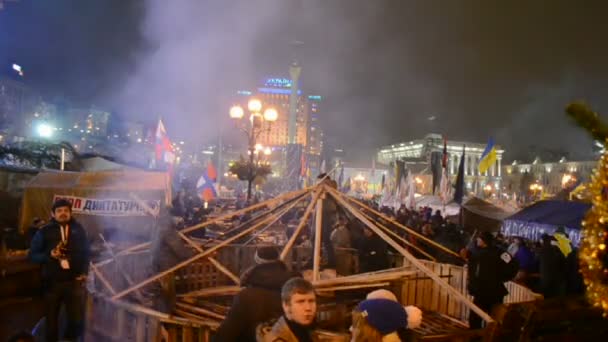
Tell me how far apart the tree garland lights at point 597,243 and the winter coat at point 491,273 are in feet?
12.8

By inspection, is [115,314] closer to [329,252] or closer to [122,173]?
[329,252]

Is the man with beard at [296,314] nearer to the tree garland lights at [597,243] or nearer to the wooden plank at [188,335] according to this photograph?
the tree garland lights at [597,243]

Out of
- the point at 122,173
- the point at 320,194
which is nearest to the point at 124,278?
the point at 320,194

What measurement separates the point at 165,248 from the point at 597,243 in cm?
646

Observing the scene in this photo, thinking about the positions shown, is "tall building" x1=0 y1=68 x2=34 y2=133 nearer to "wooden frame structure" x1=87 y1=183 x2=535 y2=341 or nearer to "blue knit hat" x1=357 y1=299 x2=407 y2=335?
"wooden frame structure" x1=87 y1=183 x2=535 y2=341

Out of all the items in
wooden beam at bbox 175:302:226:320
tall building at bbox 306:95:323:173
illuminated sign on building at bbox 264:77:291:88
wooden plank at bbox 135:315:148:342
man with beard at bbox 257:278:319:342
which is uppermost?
illuminated sign on building at bbox 264:77:291:88

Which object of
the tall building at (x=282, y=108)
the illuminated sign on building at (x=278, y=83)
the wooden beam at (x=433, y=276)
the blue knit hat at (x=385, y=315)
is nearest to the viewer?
the blue knit hat at (x=385, y=315)

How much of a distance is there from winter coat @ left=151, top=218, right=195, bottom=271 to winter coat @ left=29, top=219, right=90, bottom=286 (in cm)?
142

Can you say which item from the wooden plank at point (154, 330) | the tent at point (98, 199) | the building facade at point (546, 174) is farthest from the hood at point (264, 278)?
the building facade at point (546, 174)

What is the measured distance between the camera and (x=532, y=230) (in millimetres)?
14773

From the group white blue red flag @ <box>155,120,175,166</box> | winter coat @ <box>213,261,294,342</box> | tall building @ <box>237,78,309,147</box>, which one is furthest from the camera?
tall building @ <box>237,78,309,147</box>

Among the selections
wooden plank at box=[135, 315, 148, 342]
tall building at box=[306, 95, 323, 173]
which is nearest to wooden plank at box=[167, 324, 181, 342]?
wooden plank at box=[135, 315, 148, 342]

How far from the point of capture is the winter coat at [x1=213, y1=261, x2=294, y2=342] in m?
3.34

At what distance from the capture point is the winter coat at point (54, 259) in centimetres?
562
